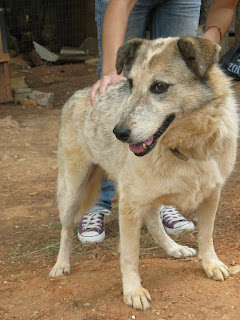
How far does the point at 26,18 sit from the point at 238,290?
1127 cm

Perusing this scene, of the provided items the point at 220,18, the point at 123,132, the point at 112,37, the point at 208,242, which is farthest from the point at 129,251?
the point at 220,18

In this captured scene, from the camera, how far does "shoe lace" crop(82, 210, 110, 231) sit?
443cm

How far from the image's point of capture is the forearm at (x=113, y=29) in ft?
11.9

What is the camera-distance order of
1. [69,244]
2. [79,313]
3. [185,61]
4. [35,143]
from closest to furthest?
[185,61] → [79,313] → [69,244] → [35,143]

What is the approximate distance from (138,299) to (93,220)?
5.04 ft

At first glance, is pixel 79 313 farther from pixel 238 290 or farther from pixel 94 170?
pixel 94 170

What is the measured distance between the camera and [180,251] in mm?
3812

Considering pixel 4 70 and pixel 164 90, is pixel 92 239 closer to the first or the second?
pixel 164 90

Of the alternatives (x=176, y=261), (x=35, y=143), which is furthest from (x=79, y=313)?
(x=35, y=143)

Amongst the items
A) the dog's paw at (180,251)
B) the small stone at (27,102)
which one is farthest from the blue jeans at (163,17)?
the small stone at (27,102)

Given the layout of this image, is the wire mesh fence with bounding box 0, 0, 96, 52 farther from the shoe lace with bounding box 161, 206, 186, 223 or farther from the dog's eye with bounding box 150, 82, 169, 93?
the dog's eye with bounding box 150, 82, 169, 93

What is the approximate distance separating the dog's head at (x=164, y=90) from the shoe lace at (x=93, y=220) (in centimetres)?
181

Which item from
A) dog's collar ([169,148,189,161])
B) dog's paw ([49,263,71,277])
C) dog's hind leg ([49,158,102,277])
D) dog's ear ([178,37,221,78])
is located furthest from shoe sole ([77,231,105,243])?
dog's ear ([178,37,221,78])

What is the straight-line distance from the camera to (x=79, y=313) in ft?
9.87
